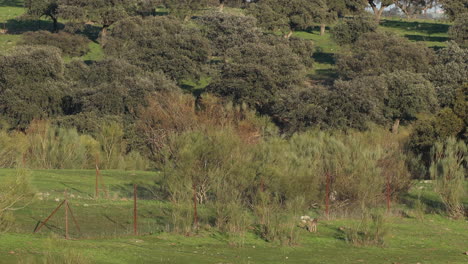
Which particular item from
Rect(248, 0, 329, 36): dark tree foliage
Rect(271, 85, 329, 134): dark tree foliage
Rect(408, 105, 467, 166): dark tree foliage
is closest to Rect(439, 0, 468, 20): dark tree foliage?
Rect(248, 0, 329, 36): dark tree foliage

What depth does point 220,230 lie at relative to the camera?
66.3 ft

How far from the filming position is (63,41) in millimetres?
66500

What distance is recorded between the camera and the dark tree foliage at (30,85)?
47594 mm

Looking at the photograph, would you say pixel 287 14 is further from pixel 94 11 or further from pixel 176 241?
pixel 176 241

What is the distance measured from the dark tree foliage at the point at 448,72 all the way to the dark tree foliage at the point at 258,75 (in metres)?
9.84

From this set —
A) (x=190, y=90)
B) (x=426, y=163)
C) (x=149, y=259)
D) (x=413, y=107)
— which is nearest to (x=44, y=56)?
(x=190, y=90)

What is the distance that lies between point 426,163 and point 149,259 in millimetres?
21805

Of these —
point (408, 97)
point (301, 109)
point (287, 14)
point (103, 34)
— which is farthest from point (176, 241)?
point (287, 14)

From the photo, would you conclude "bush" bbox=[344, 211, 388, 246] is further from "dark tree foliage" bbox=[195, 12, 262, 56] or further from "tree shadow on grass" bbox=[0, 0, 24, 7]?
"tree shadow on grass" bbox=[0, 0, 24, 7]

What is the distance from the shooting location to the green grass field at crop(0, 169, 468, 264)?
52.5 feet

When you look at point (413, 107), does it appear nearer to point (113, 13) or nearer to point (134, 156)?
point (134, 156)

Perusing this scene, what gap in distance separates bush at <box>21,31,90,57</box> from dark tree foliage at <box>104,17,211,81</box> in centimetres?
264

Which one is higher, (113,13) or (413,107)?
A: (113,13)

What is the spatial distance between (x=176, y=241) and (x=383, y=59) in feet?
141
